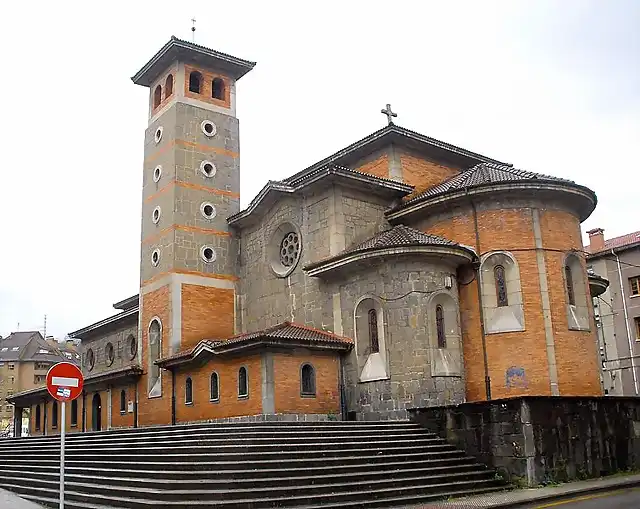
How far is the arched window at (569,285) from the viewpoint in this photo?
22.1 meters

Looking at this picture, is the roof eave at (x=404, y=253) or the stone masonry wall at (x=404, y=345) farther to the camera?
the roof eave at (x=404, y=253)

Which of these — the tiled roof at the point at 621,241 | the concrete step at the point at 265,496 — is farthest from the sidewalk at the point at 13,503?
the tiled roof at the point at 621,241

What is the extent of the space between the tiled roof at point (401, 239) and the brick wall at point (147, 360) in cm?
928

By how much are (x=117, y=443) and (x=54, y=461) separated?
7.10 ft

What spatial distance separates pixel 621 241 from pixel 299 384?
28609mm

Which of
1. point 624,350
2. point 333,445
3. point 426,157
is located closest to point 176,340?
point 426,157

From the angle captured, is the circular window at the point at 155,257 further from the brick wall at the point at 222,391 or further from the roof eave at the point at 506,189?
the roof eave at the point at 506,189

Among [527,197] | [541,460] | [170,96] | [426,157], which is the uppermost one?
[170,96]

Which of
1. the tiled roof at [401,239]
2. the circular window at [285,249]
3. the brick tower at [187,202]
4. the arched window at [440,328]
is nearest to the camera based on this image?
the tiled roof at [401,239]

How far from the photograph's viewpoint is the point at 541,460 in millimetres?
15461

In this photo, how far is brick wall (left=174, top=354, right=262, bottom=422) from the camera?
21766mm

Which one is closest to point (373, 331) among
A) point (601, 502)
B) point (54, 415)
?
point (601, 502)

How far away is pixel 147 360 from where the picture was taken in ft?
96.8

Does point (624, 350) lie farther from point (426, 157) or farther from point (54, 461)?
point (54, 461)
